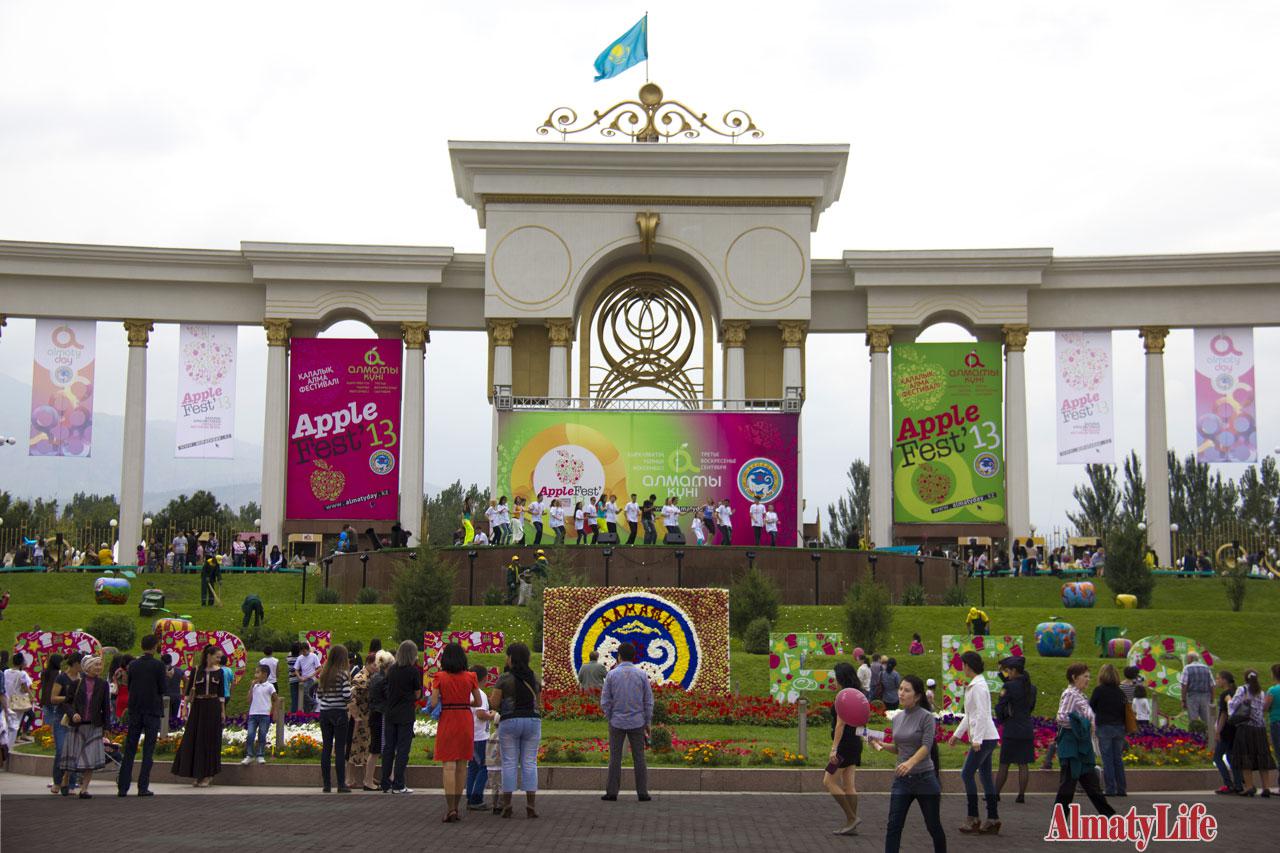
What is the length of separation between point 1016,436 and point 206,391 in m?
24.4

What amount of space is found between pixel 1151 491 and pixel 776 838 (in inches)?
1447

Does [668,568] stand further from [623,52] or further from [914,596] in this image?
[623,52]

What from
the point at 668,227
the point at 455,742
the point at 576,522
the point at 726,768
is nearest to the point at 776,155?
the point at 668,227

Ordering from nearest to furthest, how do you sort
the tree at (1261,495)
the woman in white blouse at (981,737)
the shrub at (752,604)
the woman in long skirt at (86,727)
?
the woman in white blouse at (981,737) < the woman in long skirt at (86,727) < the shrub at (752,604) < the tree at (1261,495)

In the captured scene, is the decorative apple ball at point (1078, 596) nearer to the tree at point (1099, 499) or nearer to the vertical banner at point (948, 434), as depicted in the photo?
the vertical banner at point (948, 434)

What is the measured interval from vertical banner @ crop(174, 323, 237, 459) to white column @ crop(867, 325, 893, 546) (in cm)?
1893

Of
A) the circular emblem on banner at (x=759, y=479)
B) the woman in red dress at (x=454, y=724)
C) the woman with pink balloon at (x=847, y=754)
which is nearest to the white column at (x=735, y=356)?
the circular emblem on banner at (x=759, y=479)

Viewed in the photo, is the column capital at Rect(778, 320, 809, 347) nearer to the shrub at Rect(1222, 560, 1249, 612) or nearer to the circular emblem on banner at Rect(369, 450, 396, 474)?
the circular emblem on banner at Rect(369, 450, 396, 474)

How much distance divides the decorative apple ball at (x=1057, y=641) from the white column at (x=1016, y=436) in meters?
19.8

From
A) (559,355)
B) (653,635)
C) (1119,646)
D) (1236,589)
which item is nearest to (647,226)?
(559,355)

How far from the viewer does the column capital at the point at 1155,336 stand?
4744 cm

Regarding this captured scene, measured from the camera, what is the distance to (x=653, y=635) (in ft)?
71.8

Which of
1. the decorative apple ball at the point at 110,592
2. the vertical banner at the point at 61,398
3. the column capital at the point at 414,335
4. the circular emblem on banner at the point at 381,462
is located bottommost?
the decorative apple ball at the point at 110,592

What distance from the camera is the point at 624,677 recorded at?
47.8 feet
